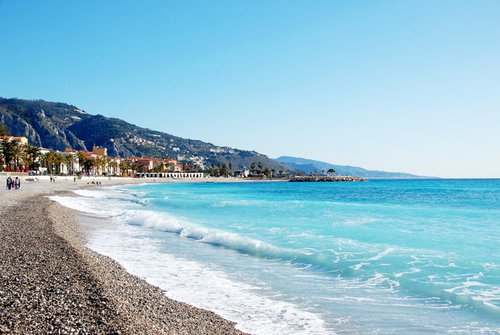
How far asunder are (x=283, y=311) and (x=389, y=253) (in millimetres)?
7032

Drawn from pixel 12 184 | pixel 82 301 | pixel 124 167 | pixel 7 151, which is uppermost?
pixel 7 151

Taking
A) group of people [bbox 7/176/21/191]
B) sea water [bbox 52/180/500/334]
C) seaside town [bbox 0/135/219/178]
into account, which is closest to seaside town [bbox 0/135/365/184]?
seaside town [bbox 0/135/219/178]

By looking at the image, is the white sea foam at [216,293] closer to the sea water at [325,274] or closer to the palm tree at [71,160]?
the sea water at [325,274]

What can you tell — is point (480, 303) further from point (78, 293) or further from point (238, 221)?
point (238, 221)

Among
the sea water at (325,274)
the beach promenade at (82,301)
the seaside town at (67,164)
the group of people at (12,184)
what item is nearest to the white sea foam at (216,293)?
the sea water at (325,274)

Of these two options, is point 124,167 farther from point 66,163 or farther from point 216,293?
point 216,293

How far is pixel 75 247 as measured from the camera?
1090 centimetres

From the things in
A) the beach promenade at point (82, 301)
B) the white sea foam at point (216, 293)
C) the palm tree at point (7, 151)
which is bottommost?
the white sea foam at point (216, 293)

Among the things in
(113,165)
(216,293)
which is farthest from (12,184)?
(113,165)

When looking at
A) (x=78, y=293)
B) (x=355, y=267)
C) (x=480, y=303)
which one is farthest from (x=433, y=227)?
(x=78, y=293)

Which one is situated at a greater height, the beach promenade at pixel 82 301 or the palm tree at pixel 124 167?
the palm tree at pixel 124 167

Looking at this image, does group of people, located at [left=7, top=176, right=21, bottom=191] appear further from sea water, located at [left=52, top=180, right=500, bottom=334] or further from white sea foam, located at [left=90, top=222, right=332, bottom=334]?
white sea foam, located at [left=90, top=222, right=332, bottom=334]

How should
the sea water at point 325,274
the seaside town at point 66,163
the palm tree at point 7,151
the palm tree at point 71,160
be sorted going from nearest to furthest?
1. the sea water at point 325,274
2. the palm tree at point 7,151
3. the seaside town at point 66,163
4. the palm tree at point 71,160

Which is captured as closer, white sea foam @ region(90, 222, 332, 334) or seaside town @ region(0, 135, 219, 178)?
white sea foam @ region(90, 222, 332, 334)
